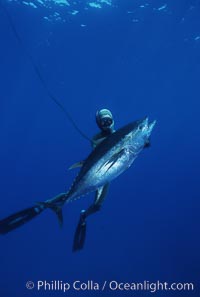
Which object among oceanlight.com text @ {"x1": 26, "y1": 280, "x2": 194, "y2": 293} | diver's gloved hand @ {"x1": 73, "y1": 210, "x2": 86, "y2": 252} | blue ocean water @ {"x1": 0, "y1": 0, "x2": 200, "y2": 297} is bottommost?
diver's gloved hand @ {"x1": 73, "y1": 210, "x2": 86, "y2": 252}

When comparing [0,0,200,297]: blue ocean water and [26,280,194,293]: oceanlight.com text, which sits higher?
[0,0,200,297]: blue ocean water

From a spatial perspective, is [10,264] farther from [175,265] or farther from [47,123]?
[47,123]

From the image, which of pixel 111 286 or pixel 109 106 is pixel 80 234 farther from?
pixel 109 106

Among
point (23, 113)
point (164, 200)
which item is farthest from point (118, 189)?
point (23, 113)

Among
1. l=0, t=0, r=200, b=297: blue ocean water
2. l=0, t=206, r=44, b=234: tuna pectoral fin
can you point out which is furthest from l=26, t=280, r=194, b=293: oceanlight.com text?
l=0, t=206, r=44, b=234: tuna pectoral fin

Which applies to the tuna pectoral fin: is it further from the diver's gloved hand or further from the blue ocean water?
the blue ocean water

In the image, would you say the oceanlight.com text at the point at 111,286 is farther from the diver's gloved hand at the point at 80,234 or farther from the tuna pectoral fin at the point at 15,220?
the tuna pectoral fin at the point at 15,220

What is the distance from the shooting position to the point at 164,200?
34.8 meters

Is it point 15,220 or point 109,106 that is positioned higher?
point 109,106

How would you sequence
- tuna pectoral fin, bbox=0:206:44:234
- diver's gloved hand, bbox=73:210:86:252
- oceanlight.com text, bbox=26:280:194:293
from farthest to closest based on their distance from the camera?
oceanlight.com text, bbox=26:280:194:293 → diver's gloved hand, bbox=73:210:86:252 → tuna pectoral fin, bbox=0:206:44:234

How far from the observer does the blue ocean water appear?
62.2ft

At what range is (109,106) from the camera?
38.2m

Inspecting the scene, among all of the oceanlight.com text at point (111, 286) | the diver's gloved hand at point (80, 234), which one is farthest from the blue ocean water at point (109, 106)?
the diver's gloved hand at point (80, 234)

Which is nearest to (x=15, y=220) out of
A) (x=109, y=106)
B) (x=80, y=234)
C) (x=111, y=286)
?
(x=80, y=234)
